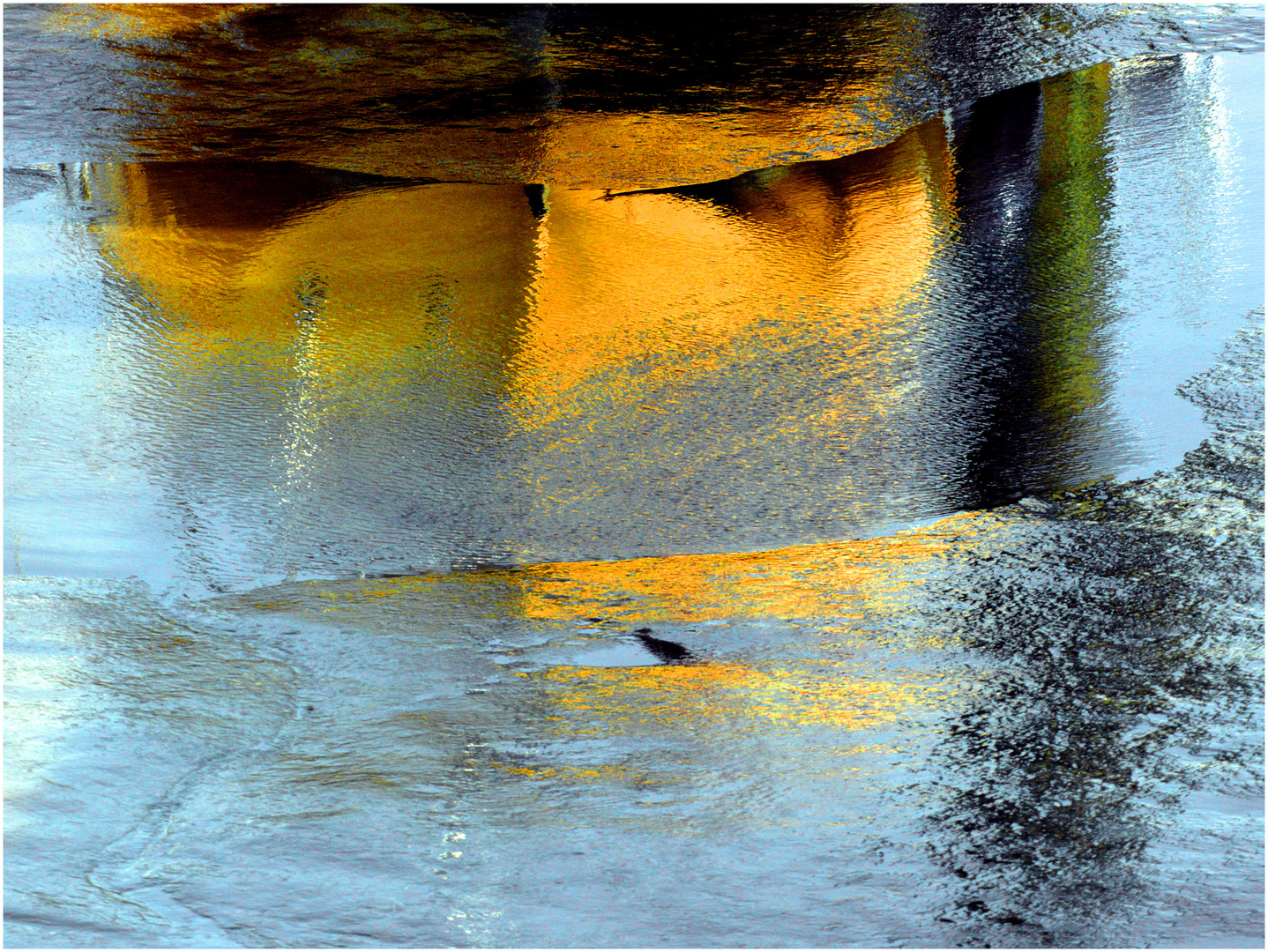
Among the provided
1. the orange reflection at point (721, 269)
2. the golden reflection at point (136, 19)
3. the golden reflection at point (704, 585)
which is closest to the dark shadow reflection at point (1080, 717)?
the golden reflection at point (704, 585)

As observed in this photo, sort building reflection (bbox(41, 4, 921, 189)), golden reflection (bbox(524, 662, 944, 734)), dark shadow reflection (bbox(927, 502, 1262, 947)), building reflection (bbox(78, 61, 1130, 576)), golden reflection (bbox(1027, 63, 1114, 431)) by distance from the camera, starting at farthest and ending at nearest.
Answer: building reflection (bbox(41, 4, 921, 189)) < golden reflection (bbox(1027, 63, 1114, 431)) < building reflection (bbox(78, 61, 1130, 576)) < golden reflection (bbox(524, 662, 944, 734)) < dark shadow reflection (bbox(927, 502, 1262, 947))

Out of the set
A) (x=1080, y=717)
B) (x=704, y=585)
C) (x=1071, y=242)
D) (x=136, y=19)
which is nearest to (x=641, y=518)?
(x=704, y=585)

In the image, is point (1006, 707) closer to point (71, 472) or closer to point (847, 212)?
point (71, 472)

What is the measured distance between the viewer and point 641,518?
321 centimetres

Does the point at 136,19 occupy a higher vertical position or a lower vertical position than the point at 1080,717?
higher

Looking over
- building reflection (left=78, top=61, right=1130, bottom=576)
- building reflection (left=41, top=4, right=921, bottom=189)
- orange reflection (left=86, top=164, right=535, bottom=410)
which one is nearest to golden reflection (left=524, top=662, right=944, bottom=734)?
building reflection (left=78, top=61, right=1130, bottom=576)

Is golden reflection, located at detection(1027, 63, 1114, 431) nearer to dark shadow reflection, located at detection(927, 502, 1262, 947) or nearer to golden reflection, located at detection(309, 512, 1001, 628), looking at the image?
dark shadow reflection, located at detection(927, 502, 1262, 947)

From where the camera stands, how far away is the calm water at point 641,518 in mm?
2064

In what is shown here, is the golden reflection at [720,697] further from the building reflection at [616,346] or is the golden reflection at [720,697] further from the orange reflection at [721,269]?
the orange reflection at [721,269]

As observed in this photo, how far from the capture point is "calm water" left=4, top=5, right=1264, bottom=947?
2.06 metres

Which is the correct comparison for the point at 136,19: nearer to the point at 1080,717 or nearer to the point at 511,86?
the point at 511,86

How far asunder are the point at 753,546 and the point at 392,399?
1.41m

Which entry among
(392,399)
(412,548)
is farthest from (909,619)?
(392,399)

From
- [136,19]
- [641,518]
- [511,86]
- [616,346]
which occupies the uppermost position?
[136,19]
